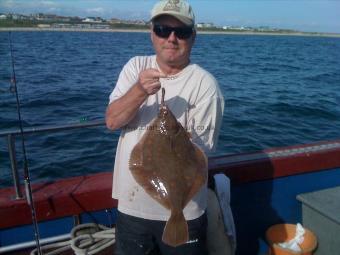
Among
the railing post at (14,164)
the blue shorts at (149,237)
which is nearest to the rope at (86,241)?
the railing post at (14,164)

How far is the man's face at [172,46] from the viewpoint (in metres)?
2.72

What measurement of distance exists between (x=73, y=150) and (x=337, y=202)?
7510 millimetres

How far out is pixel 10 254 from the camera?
3.61m

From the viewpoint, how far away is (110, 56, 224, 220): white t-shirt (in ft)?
9.04

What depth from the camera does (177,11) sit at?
8.85 ft

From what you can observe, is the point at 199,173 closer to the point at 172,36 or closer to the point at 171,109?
the point at 171,109

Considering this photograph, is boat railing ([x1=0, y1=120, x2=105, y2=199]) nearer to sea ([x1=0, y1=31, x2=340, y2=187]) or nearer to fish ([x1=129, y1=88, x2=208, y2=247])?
sea ([x1=0, y1=31, x2=340, y2=187])

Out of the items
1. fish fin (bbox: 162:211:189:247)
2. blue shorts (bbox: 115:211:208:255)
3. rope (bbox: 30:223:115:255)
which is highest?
fish fin (bbox: 162:211:189:247)

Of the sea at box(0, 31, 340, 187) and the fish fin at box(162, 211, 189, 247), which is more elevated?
the fish fin at box(162, 211, 189, 247)

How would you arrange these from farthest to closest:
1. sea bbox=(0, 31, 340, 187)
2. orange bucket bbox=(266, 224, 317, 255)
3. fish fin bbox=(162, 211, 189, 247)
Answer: sea bbox=(0, 31, 340, 187) < orange bucket bbox=(266, 224, 317, 255) < fish fin bbox=(162, 211, 189, 247)

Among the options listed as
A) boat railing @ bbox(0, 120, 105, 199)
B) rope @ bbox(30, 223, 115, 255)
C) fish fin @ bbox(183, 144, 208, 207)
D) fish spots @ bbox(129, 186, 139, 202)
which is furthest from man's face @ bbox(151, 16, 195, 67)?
rope @ bbox(30, 223, 115, 255)

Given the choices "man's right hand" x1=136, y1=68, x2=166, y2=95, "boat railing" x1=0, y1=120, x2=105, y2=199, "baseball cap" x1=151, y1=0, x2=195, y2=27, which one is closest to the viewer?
"man's right hand" x1=136, y1=68, x2=166, y2=95

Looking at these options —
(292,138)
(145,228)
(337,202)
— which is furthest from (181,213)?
(292,138)

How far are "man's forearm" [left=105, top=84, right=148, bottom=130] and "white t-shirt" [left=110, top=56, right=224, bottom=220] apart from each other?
137 mm
